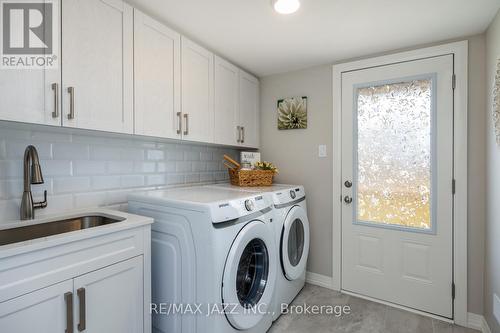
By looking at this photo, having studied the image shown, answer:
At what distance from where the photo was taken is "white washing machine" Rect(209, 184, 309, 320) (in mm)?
1917

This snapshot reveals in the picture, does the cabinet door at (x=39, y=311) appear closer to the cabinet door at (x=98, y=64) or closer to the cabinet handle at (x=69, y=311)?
the cabinet handle at (x=69, y=311)

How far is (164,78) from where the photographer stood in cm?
174

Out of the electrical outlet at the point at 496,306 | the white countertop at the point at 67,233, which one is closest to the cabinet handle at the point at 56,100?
the white countertop at the point at 67,233

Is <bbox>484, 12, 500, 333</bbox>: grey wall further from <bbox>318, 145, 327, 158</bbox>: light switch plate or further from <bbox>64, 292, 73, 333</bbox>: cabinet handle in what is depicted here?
<bbox>64, 292, 73, 333</bbox>: cabinet handle

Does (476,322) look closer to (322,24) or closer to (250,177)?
(250,177)

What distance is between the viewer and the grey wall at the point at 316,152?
1871 mm

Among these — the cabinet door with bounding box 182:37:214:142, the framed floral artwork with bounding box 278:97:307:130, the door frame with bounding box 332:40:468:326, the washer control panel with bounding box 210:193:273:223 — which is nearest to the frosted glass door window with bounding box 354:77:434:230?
the door frame with bounding box 332:40:468:326

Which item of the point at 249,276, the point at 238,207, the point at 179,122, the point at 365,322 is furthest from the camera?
the point at 365,322

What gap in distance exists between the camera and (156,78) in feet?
5.52

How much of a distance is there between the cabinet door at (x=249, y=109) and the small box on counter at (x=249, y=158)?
12 cm

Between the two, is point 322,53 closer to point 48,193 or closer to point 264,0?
point 264,0

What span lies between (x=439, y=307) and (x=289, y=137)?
194cm

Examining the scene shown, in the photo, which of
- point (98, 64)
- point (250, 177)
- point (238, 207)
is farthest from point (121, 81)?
point (250, 177)

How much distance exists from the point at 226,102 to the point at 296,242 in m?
1.43
